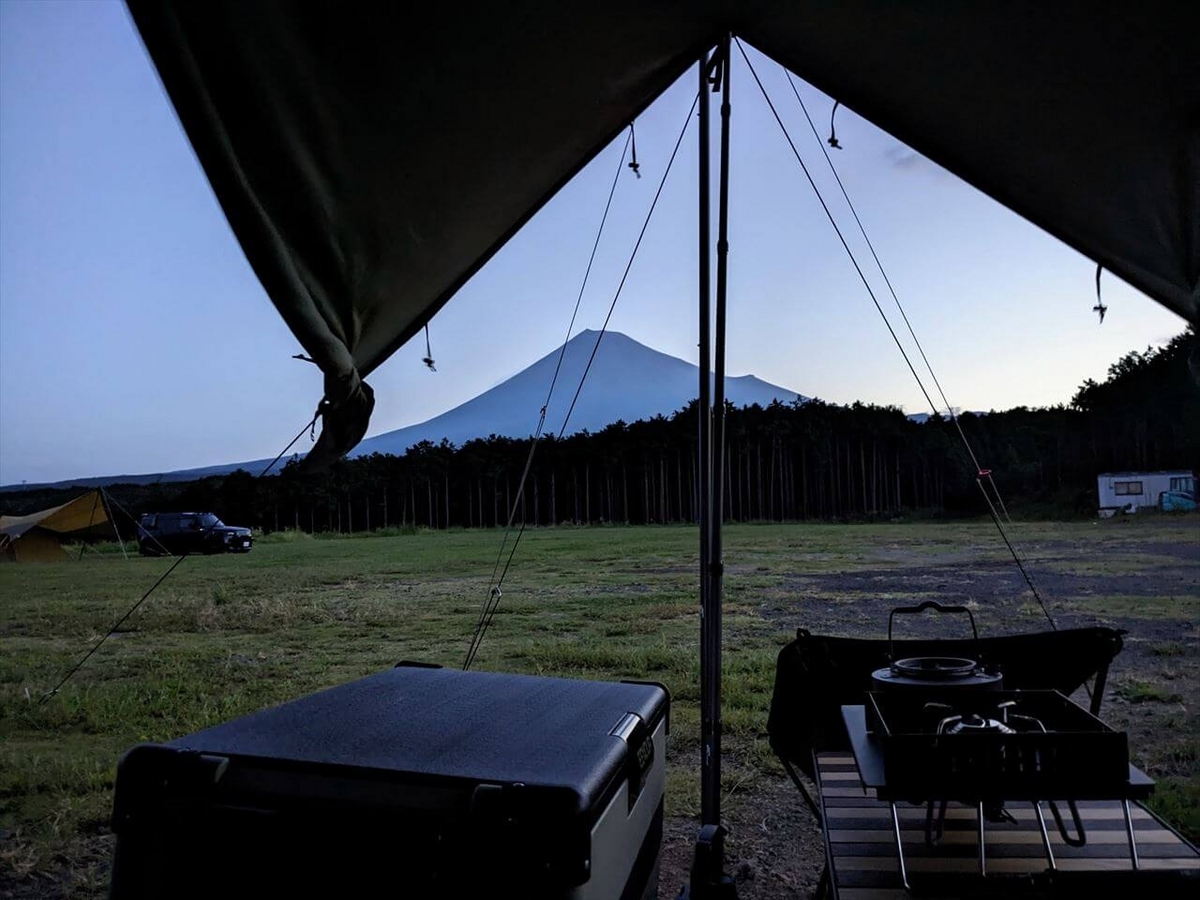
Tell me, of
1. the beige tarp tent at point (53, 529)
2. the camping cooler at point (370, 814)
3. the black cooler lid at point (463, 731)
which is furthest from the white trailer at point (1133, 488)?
the camping cooler at point (370, 814)

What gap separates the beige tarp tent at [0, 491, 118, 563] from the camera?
29.6ft

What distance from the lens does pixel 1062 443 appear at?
1050 cm

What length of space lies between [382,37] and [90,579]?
9.19 m

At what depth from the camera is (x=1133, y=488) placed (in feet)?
57.4

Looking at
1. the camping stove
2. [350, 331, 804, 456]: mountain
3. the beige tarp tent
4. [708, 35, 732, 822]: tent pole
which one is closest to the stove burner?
the camping stove

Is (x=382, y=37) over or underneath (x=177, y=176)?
underneath

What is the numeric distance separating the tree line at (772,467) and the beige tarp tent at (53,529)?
230 millimetres

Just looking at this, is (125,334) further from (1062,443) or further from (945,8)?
(1062,443)

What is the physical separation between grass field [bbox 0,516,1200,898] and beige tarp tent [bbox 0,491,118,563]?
0.30 m

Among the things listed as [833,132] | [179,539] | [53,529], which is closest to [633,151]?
[833,132]

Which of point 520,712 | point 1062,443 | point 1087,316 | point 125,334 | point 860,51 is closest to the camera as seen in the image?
point 520,712

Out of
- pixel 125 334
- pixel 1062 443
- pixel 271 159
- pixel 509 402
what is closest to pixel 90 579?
pixel 125 334

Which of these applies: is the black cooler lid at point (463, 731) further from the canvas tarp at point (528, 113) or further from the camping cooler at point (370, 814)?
the canvas tarp at point (528, 113)

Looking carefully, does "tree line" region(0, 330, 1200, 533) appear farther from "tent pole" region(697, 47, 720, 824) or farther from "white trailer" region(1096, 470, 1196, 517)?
"tent pole" region(697, 47, 720, 824)
